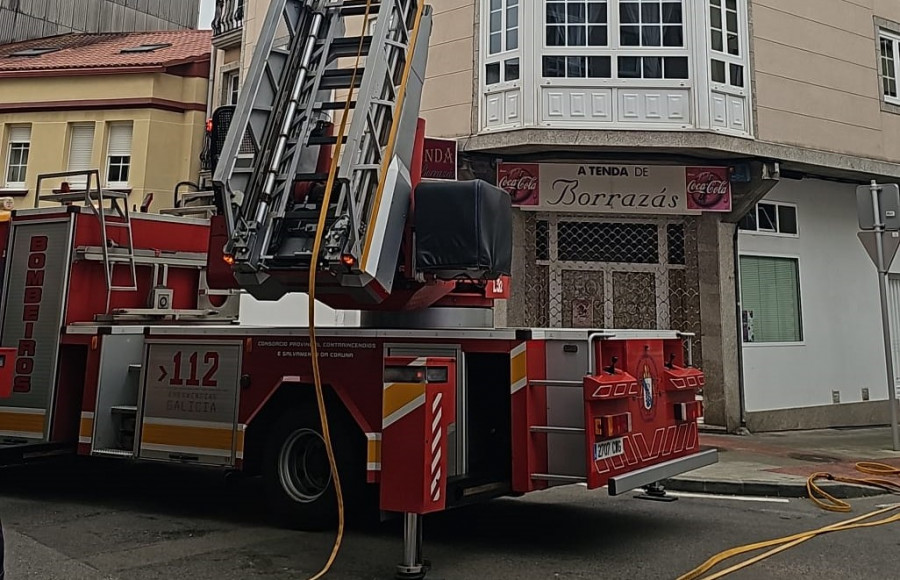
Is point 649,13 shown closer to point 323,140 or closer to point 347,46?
point 347,46

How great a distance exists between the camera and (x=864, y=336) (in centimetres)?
1432

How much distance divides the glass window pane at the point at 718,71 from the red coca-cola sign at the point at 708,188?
141 cm

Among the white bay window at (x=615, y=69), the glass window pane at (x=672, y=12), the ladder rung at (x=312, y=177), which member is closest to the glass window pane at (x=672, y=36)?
the white bay window at (x=615, y=69)

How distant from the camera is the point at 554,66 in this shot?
39.4 feet

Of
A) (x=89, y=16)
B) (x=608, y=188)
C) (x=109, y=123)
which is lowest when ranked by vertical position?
(x=608, y=188)

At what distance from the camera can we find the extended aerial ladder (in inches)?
207

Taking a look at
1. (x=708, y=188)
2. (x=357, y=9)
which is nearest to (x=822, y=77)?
(x=708, y=188)

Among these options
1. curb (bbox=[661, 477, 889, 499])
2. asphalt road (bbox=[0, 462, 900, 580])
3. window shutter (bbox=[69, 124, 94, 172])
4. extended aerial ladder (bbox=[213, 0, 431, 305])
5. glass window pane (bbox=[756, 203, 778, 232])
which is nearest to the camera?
asphalt road (bbox=[0, 462, 900, 580])

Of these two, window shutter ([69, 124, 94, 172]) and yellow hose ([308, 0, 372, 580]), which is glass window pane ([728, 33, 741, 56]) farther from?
window shutter ([69, 124, 94, 172])

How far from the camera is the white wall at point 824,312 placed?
43.5 ft

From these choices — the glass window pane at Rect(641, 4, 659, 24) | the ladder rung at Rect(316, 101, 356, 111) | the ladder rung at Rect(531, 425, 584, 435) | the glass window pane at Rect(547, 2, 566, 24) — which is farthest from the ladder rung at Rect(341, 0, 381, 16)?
the glass window pane at Rect(641, 4, 659, 24)

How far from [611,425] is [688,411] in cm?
140

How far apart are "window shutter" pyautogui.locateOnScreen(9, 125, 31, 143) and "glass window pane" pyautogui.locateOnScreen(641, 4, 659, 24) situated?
50.7 ft

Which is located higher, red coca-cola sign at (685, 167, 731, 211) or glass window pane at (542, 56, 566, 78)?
glass window pane at (542, 56, 566, 78)
